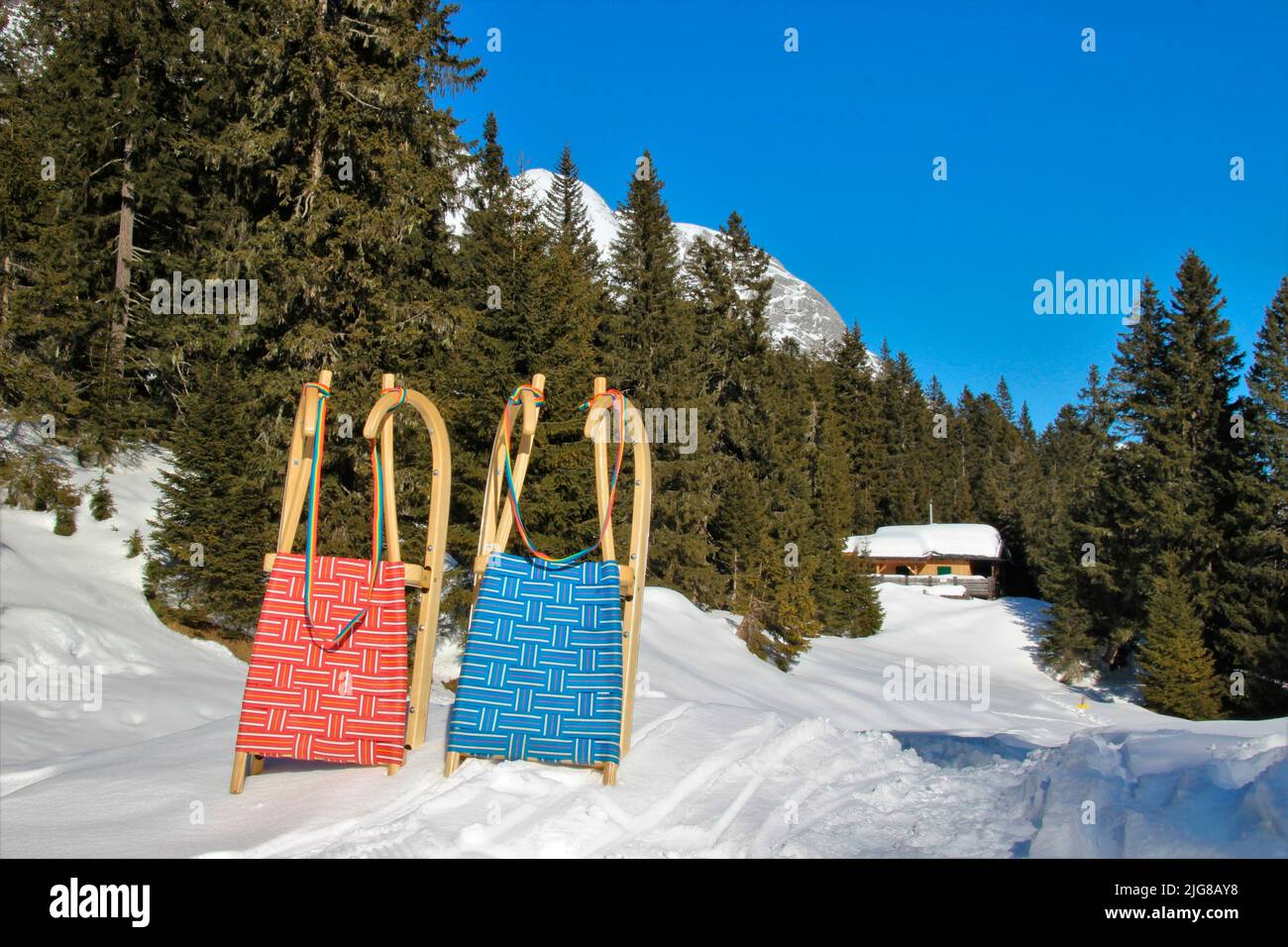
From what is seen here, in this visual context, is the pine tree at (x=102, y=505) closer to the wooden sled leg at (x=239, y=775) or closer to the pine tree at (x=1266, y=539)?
the wooden sled leg at (x=239, y=775)

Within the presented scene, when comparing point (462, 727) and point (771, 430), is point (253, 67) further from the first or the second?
point (771, 430)

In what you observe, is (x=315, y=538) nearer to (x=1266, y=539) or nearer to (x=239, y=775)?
(x=239, y=775)

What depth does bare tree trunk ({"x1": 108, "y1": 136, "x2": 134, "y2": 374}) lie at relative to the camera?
21.1 meters

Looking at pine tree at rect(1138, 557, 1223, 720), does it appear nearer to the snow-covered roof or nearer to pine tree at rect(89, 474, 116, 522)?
the snow-covered roof

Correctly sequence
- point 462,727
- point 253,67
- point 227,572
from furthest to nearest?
1. point 227,572
2. point 253,67
3. point 462,727

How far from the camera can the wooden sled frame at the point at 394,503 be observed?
17.3 ft

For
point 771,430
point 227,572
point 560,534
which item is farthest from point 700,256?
point 227,572

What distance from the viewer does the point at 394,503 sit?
535 cm

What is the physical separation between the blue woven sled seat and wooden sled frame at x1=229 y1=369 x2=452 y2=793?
46cm

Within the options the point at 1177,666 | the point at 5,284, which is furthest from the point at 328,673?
the point at 1177,666

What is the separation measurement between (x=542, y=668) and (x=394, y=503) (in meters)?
1.43

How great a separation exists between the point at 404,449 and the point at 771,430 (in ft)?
76.1

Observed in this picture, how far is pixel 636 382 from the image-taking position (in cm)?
3086

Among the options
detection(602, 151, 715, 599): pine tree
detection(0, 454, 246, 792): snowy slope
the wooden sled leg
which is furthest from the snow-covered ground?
detection(602, 151, 715, 599): pine tree
